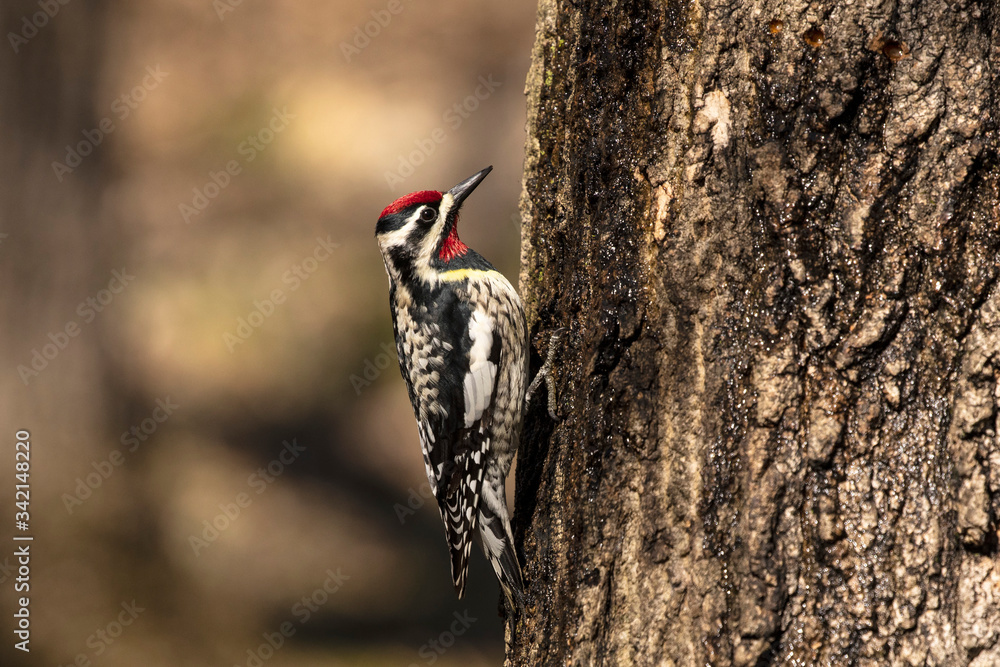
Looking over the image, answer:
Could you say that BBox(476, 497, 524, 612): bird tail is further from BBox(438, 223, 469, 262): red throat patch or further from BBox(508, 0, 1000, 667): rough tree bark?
BBox(438, 223, 469, 262): red throat patch

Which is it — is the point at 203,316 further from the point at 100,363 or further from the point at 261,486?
the point at 261,486

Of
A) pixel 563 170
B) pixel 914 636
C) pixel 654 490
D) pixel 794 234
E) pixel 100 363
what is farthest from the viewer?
pixel 100 363

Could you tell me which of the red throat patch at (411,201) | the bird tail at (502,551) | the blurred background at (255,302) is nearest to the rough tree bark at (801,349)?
the bird tail at (502,551)

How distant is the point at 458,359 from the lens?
9.46 feet

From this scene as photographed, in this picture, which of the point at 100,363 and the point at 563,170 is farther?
the point at 100,363

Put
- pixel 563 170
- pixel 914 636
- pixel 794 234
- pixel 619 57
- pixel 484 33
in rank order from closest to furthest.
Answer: pixel 914 636, pixel 794 234, pixel 619 57, pixel 563 170, pixel 484 33

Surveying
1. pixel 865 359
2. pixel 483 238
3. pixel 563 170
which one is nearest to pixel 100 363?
pixel 483 238

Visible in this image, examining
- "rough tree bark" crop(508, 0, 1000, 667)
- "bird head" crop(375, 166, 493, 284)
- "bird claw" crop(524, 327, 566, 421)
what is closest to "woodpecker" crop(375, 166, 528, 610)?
"bird head" crop(375, 166, 493, 284)

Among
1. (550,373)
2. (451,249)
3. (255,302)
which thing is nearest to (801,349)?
(550,373)

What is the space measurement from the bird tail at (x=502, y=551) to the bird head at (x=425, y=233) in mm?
915

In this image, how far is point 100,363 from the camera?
5531 mm

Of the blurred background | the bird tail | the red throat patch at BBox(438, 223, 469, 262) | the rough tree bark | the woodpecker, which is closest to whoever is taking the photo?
the rough tree bark

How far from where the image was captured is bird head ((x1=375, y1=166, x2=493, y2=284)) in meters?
2.96

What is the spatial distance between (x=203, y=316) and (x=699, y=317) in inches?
185
